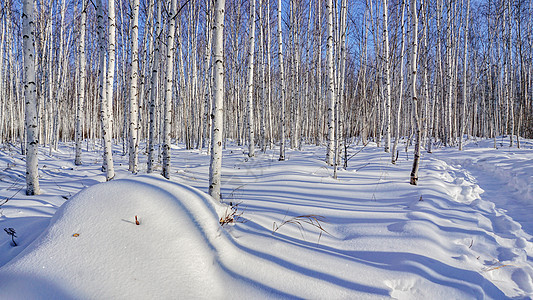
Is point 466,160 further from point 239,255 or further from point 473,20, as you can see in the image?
point 473,20

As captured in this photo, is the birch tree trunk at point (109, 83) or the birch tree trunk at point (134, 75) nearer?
the birch tree trunk at point (109, 83)

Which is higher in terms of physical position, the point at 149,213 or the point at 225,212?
the point at 149,213

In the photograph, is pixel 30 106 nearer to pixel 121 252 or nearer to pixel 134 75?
pixel 134 75

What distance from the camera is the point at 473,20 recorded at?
1758 centimetres

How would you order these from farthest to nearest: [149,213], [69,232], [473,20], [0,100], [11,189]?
[473,20] < [0,100] < [11,189] < [149,213] < [69,232]

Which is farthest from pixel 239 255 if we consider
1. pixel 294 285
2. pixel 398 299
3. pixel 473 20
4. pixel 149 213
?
pixel 473 20

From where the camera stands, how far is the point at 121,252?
158 centimetres

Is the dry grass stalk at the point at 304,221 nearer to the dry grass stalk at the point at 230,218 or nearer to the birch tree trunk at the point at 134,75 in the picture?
the dry grass stalk at the point at 230,218

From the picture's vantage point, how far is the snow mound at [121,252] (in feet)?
4.47

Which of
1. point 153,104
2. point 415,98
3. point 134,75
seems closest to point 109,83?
point 134,75

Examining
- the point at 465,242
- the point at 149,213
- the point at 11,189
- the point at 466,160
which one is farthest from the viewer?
the point at 466,160

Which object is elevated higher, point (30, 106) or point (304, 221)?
point (30, 106)

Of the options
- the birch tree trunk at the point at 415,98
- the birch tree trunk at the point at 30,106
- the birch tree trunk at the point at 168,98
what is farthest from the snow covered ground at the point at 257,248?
the birch tree trunk at the point at 168,98

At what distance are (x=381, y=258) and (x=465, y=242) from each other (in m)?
1.09
